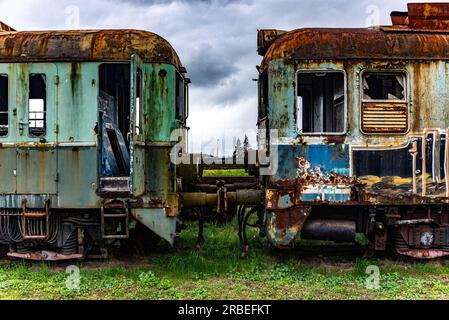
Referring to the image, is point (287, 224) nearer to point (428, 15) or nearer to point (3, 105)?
point (428, 15)

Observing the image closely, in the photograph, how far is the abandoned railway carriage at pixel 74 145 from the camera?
6988 millimetres

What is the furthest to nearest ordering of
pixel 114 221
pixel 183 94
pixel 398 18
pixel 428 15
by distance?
pixel 183 94
pixel 398 18
pixel 428 15
pixel 114 221

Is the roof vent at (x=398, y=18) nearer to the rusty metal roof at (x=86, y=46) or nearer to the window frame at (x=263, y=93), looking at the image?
the window frame at (x=263, y=93)

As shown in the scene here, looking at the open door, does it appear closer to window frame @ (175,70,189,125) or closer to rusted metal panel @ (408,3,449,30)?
window frame @ (175,70,189,125)

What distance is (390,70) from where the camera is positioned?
23.2 feet

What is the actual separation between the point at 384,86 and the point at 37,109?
5.38 m

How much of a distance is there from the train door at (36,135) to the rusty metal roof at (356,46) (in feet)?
10.9

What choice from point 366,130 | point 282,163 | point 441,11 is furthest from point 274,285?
point 441,11

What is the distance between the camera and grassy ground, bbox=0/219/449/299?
607 cm

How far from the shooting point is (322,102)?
821cm

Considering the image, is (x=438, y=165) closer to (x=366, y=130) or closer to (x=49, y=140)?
(x=366, y=130)

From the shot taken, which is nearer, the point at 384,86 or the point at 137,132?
the point at 137,132

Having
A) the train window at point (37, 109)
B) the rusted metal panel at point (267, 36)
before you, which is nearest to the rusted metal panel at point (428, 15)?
the rusted metal panel at point (267, 36)

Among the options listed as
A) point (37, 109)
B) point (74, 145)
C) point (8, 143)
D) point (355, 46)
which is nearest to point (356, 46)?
point (355, 46)
